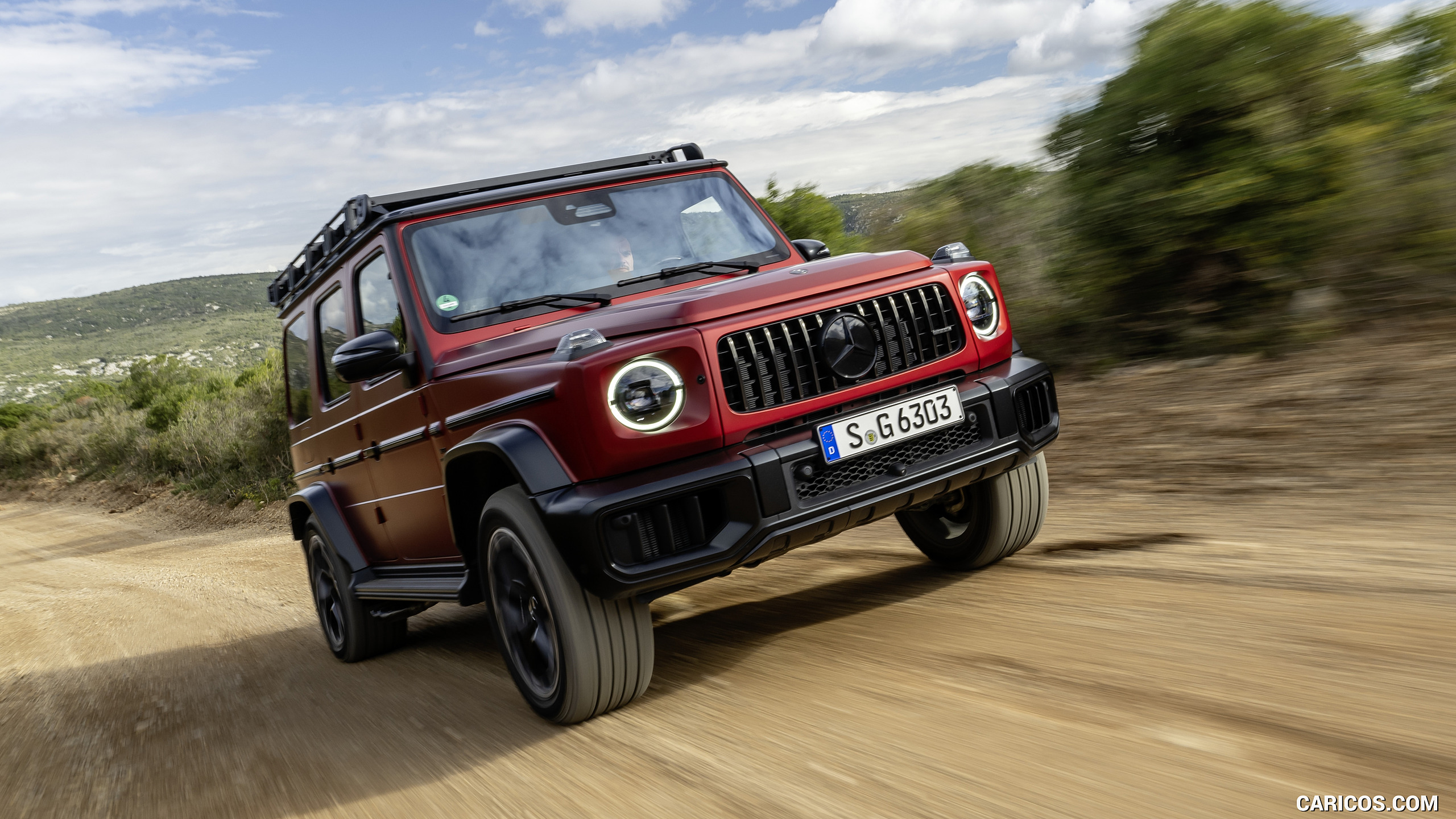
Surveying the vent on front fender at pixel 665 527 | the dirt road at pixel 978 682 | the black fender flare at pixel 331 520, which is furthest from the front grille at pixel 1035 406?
the black fender flare at pixel 331 520

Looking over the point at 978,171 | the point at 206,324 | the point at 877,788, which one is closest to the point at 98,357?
the point at 206,324

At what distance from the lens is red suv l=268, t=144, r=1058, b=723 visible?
3.20 metres

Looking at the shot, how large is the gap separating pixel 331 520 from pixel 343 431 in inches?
20.9

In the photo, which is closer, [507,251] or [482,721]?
[482,721]

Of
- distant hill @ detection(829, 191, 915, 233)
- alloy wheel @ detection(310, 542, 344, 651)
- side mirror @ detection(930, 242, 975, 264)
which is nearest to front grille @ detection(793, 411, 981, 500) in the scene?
side mirror @ detection(930, 242, 975, 264)

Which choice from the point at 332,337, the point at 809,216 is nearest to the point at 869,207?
the point at 809,216

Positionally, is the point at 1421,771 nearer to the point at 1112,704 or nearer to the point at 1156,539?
the point at 1112,704

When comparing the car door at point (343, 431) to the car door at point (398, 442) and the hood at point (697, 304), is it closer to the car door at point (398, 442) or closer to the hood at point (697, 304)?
the car door at point (398, 442)

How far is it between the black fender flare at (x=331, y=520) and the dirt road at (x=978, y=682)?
0.54m

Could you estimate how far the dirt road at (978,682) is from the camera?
8.60ft

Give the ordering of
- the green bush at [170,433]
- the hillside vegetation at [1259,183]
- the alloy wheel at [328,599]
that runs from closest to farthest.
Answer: the alloy wheel at [328,599]
the hillside vegetation at [1259,183]
the green bush at [170,433]

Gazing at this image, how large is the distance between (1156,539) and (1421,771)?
8.07 ft

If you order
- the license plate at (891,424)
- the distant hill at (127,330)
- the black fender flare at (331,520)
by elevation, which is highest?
the distant hill at (127,330)

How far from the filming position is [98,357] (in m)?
81.4
